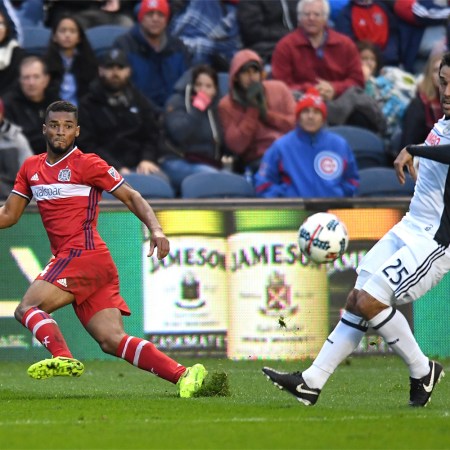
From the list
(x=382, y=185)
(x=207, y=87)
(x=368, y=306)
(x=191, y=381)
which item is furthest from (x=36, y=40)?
(x=368, y=306)

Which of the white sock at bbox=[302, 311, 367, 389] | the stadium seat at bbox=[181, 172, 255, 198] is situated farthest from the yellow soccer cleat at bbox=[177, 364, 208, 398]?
the stadium seat at bbox=[181, 172, 255, 198]

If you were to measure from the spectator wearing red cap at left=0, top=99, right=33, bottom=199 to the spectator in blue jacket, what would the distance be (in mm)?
2503

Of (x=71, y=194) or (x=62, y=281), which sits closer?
(x=62, y=281)

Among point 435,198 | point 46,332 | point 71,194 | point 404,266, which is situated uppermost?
point 435,198

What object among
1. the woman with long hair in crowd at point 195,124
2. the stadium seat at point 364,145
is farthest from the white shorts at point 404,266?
the stadium seat at point 364,145

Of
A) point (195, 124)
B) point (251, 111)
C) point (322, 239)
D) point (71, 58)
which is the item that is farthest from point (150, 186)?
point (322, 239)

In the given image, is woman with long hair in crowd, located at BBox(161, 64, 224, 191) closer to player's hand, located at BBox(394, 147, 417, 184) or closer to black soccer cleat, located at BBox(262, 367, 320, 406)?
player's hand, located at BBox(394, 147, 417, 184)

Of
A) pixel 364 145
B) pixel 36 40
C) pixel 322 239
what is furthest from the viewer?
pixel 36 40

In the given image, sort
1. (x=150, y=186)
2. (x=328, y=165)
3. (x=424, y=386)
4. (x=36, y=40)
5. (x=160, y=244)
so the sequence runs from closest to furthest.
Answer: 1. (x=424, y=386)
2. (x=160, y=244)
3. (x=150, y=186)
4. (x=328, y=165)
5. (x=36, y=40)

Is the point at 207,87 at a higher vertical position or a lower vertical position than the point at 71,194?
higher

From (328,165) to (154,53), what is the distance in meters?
2.99

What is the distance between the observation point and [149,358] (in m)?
8.36

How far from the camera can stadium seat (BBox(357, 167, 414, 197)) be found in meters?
13.0

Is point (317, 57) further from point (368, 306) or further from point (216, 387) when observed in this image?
point (368, 306)
